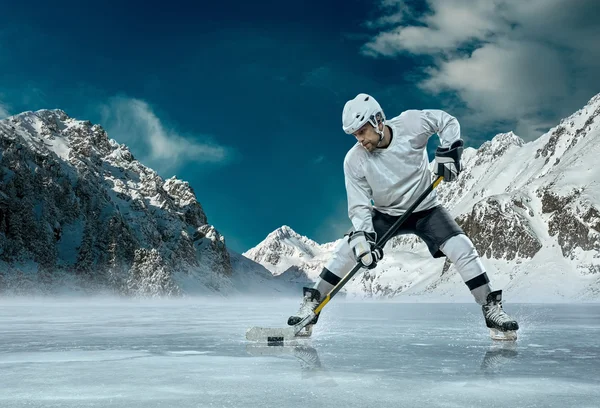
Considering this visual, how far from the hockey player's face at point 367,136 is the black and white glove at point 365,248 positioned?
1.17 meters

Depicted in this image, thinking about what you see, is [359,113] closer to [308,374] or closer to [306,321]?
[306,321]

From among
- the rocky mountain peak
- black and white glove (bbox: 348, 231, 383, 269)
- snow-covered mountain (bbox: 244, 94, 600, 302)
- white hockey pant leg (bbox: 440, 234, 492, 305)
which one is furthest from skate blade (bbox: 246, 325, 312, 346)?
the rocky mountain peak

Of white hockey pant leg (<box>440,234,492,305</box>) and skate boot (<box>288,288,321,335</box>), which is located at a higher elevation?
white hockey pant leg (<box>440,234,492,305</box>)

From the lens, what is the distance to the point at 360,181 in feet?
25.1

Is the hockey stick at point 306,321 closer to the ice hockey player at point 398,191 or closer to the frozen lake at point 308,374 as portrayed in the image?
the ice hockey player at point 398,191

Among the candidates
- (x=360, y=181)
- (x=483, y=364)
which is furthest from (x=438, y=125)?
(x=483, y=364)

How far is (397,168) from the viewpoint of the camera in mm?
7496

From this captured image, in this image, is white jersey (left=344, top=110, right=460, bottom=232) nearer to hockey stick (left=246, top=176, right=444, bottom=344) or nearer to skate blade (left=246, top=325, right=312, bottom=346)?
hockey stick (left=246, top=176, right=444, bottom=344)

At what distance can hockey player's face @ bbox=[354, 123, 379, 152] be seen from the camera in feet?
23.7

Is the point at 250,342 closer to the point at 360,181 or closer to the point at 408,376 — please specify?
the point at 360,181

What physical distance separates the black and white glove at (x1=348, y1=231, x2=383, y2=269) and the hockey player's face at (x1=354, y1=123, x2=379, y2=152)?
3.84 ft

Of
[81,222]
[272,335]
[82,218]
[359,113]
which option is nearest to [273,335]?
[272,335]

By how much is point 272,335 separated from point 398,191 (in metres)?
2.57

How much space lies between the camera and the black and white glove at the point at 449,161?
733 centimetres
